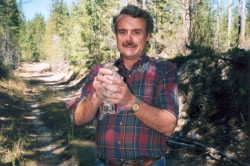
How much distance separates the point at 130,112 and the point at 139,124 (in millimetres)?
140

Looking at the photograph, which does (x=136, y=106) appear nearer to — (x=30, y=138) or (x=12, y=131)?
(x=30, y=138)

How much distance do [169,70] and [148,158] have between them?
845 mm

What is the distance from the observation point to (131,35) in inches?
98.0

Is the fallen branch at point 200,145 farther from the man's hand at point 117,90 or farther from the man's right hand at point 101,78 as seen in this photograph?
the man's right hand at point 101,78

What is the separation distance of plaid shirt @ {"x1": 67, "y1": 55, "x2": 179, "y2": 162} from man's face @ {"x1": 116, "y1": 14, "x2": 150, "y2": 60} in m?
0.19

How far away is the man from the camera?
223 cm

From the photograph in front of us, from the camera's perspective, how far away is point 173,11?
23516mm

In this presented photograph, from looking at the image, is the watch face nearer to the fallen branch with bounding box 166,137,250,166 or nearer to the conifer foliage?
the fallen branch with bounding box 166,137,250,166

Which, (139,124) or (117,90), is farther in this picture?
(139,124)

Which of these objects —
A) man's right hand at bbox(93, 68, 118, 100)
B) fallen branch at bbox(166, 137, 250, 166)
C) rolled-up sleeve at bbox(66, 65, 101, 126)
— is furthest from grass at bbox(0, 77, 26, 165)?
man's right hand at bbox(93, 68, 118, 100)

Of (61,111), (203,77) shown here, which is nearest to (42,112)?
(61,111)

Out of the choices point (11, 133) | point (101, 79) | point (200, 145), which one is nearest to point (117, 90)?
point (101, 79)

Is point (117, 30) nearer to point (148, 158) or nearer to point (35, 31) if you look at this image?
point (148, 158)

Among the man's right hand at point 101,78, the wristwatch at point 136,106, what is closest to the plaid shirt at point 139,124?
the wristwatch at point 136,106
